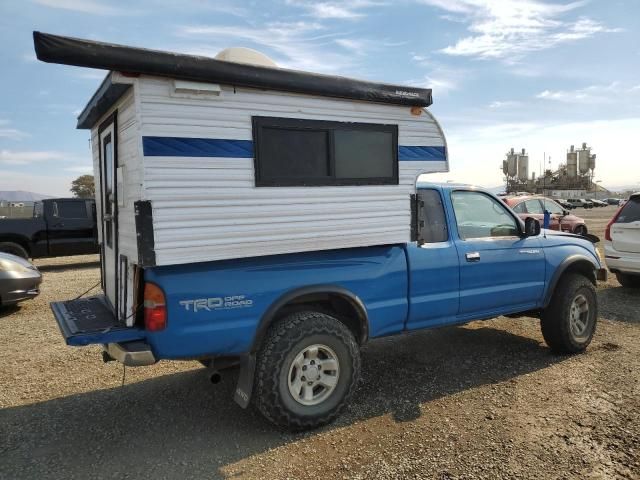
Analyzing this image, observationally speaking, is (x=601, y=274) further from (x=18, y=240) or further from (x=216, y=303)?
(x=18, y=240)

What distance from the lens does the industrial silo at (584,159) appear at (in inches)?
4043

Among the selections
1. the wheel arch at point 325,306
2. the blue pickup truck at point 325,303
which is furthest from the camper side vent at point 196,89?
the wheel arch at point 325,306

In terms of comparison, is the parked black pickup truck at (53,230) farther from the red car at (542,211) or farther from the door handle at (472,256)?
the red car at (542,211)

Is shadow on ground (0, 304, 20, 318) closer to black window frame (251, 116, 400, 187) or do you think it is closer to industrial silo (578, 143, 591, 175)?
black window frame (251, 116, 400, 187)

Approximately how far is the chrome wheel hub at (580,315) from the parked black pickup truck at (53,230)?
10.0m

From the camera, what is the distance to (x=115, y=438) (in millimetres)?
3641

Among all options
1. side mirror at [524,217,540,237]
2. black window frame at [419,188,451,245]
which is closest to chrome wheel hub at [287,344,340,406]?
black window frame at [419,188,451,245]

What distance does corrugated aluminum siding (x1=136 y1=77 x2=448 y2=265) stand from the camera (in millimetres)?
3197

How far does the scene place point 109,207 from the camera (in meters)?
4.33

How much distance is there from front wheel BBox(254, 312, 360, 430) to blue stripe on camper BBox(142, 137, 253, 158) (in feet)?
4.26

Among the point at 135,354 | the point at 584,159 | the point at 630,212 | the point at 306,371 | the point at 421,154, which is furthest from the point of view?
the point at 584,159

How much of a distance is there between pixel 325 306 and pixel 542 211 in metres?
12.6

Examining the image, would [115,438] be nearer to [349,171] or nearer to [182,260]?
[182,260]

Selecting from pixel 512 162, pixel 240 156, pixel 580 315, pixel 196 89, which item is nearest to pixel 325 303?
Answer: pixel 240 156
